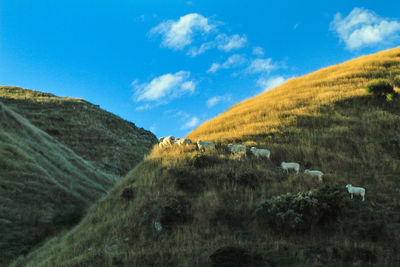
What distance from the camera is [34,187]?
23641 mm

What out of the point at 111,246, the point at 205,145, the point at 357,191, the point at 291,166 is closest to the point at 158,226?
the point at 111,246

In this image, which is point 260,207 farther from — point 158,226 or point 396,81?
point 396,81

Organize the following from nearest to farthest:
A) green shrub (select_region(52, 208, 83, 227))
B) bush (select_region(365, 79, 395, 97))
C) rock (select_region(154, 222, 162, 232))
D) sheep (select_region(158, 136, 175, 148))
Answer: rock (select_region(154, 222, 162, 232)), green shrub (select_region(52, 208, 83, 227)), sheep (select_region(158, 136, 175, 148)), bush (select_region(365, 79, 395, 97))

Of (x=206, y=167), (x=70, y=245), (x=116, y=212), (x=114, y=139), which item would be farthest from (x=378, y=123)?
(x=114, y=139)

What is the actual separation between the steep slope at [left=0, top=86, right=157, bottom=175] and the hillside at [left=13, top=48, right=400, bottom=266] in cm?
2948

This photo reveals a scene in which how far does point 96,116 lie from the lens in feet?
239

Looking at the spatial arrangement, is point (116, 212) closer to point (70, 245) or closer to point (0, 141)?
point (70, 245)

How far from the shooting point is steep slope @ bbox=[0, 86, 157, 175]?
50844 millimetres

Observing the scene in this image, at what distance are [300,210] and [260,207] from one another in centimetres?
151

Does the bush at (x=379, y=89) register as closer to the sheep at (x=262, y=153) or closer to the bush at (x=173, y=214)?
the sheep at (x=262, y=153)

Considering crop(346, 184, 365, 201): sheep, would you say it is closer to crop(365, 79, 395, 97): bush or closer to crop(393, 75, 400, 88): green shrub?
crop(365, 79, 395, 97): bush

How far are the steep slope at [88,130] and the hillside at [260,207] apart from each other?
2948 centimetres

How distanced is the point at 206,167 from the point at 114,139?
4674 cm

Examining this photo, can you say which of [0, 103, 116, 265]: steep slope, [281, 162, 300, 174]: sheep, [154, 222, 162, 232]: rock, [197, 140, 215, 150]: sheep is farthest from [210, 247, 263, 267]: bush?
[0, 103, 116, 265]: steep slope
